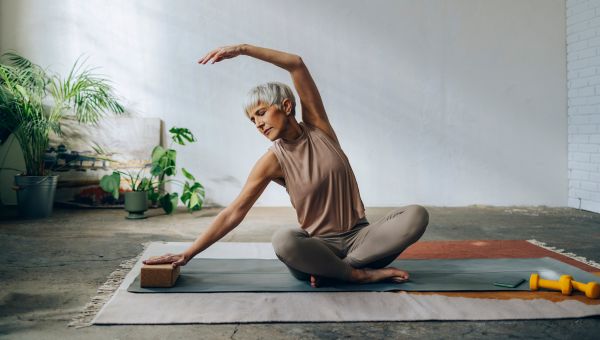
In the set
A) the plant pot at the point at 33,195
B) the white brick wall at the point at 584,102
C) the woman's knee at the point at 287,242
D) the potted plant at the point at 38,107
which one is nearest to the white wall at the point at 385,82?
the white brick wall at the point at 584,102

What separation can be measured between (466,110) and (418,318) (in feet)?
11.9

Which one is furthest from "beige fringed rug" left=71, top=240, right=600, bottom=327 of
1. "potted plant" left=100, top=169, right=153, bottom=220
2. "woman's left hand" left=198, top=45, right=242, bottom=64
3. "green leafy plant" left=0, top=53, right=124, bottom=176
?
"green leafy plant" left=0, top=53, right=124, bottom=176

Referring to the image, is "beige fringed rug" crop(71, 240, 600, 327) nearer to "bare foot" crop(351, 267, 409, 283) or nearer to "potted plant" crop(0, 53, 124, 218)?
"bare foot" crop(351, 267, 409, 283)

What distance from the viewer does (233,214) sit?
2.31m

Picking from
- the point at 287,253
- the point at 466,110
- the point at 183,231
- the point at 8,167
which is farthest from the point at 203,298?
the point at 466,110

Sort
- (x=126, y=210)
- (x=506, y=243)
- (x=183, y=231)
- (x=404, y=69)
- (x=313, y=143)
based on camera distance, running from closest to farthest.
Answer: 1. (x=313, y=143)
2. (x=506, y=243)
3. (x=183, y=231)
4. (x=126, y=210)
5. (x=404, y=69)

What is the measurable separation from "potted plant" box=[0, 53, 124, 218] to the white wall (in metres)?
0.26

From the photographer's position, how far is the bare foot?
7.83 ft

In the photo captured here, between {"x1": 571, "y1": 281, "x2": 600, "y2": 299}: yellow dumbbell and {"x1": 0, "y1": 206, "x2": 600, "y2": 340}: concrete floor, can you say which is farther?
{"x1": 571, "y1": 281, "x2": 600, "y2": 299}: yellow dumbbell

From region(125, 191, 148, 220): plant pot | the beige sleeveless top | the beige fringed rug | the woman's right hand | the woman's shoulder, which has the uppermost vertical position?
the woman's shoulder

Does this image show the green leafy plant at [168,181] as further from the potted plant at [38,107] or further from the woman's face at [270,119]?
the woman's face at [270,119]

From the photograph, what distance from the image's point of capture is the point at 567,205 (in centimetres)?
529

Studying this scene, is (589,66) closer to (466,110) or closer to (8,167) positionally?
(466,110)

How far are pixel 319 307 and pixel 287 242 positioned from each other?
0.89 ft
